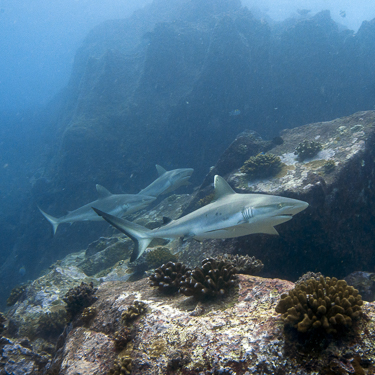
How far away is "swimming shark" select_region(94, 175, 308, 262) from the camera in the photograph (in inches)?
156

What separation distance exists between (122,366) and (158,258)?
518 cm

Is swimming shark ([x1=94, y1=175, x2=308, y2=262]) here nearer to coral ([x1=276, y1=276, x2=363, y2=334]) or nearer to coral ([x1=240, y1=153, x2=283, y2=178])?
coral ([x1=276, y1=276, x2=363, y2=334])

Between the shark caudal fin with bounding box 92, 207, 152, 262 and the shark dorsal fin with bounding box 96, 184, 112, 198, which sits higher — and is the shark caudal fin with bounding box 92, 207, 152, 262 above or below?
above

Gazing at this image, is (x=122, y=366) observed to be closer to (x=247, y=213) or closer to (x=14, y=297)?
(x=247, y=213)

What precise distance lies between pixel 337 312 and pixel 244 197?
250cm

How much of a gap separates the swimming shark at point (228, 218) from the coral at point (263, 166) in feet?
15.5

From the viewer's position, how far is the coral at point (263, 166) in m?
9.05

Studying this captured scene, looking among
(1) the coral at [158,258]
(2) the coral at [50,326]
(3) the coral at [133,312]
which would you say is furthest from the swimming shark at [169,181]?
(3) the coral at [133,312]

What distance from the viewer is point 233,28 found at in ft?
85.1

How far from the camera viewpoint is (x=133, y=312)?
3951 mm

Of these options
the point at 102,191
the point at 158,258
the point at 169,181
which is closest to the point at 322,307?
the point at 158,258

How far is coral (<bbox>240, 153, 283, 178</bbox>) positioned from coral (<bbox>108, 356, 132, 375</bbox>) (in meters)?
7.91

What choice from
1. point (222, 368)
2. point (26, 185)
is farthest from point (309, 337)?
point (26, 185)

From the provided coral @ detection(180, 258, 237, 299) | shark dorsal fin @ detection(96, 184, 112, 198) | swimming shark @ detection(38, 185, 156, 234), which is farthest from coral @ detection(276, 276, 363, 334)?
shark dorsal fin @ detection(96, 184, 112, 198)
